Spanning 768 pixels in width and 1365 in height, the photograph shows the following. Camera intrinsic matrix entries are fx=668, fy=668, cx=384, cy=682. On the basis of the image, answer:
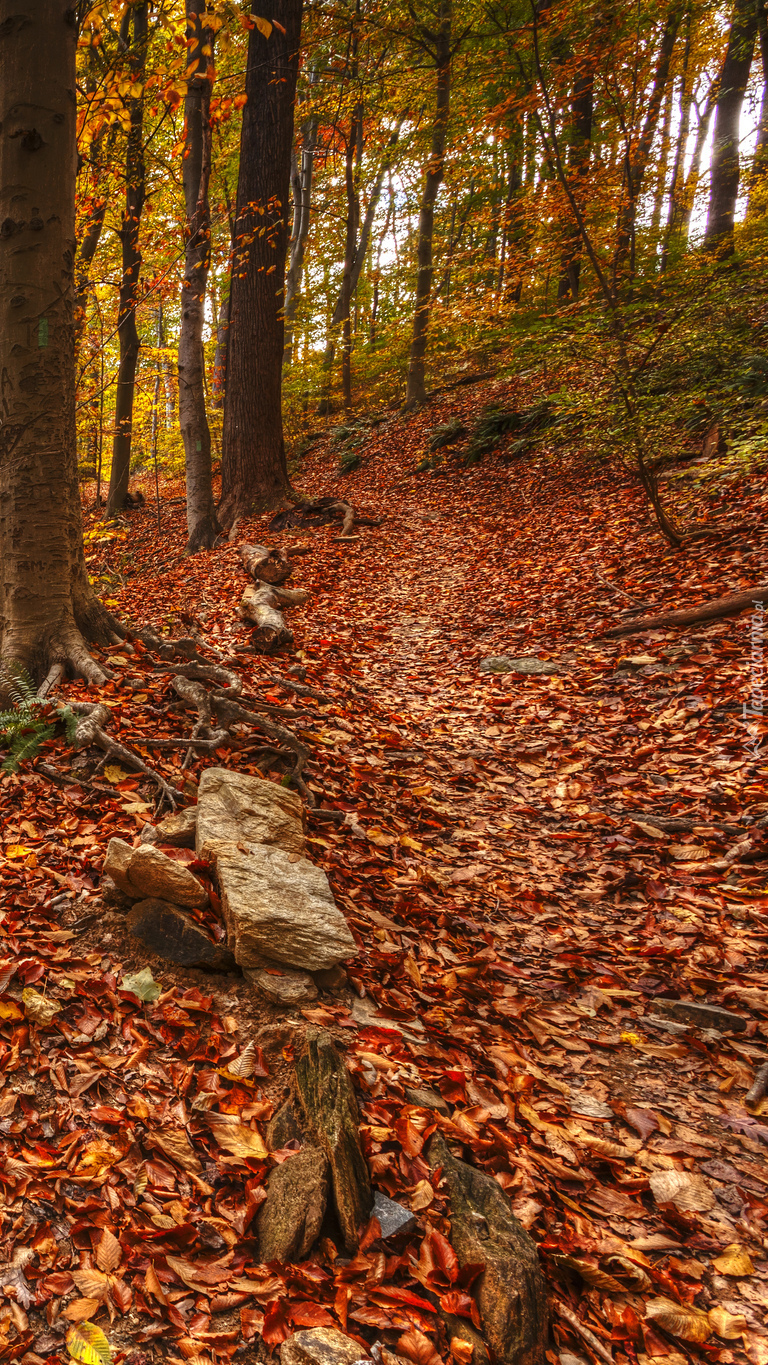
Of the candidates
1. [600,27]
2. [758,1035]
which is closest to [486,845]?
[758,1035]

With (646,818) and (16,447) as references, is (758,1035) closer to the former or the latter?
Answer: (646,818)

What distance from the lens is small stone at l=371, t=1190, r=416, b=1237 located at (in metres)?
1.85

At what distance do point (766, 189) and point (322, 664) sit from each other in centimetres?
1516

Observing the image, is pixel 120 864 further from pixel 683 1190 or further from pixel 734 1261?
pixel 734 1261

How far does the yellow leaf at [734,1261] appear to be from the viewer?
1.98 m

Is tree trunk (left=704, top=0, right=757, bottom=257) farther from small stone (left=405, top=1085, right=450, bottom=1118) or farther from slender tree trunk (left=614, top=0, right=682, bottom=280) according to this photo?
small stone (left=405, top=1085, right=450, bottom=1118)

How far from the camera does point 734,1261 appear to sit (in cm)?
200

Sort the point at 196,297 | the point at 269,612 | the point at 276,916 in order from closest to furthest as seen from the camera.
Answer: the point at 276,916 < the point at 269,612 < the point at 196,297

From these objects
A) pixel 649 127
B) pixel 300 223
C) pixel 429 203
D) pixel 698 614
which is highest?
pixel 300 223

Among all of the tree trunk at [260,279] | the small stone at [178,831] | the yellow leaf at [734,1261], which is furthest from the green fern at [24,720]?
the tree trunk at [260,279]

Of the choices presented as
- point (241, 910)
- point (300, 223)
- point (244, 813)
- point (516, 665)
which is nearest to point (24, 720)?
point (244, 813)

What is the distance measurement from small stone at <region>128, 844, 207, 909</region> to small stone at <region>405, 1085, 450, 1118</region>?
3.49 feet

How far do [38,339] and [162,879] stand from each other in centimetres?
318

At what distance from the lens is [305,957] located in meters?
2.58
